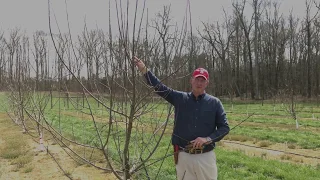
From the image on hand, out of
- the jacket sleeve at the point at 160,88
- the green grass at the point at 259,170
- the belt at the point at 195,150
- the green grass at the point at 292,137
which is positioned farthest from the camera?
the green grass at the point at 292,137

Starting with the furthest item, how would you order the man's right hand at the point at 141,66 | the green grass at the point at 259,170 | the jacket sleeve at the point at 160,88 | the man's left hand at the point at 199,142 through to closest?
the green grass at the point at 259,170 → the man's left hand at the point at 199,142 → the jacket sleeve at the point at 160,88 → the man's right hand at the point at 141,66

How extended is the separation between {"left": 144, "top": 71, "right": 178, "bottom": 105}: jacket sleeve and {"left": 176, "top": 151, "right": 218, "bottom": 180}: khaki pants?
0.59m

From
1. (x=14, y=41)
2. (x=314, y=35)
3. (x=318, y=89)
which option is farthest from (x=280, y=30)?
(x=14, y=41)

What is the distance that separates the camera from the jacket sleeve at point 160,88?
2527 millimetres

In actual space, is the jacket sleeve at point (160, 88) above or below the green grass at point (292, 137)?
above

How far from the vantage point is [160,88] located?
9.14 feet

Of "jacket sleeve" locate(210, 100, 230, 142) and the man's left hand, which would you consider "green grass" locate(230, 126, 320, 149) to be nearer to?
"jacket sleeve" locate(210, 100, 230, 142)

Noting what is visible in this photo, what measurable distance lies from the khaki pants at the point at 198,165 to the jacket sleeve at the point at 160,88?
59 cm

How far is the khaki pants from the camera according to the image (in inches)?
122

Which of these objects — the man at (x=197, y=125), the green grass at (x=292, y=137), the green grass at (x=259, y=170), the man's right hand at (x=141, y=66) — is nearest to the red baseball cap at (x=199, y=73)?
the man at (x=197, y=125)

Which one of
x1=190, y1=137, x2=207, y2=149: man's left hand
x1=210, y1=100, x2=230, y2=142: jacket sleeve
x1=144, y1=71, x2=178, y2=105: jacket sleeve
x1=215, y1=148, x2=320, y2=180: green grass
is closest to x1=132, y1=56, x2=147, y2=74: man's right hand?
x1=144, y1=71, x2=178, y2=105: jacket sleeve

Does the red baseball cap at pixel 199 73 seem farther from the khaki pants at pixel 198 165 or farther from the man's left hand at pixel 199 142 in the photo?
the khaki pants at pixel 198 165

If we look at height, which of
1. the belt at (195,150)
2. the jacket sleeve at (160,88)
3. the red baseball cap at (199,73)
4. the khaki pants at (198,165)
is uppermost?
the red baseball cap at (199,73)

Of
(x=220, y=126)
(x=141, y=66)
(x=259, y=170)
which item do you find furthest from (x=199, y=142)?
(x=259, y=170)
